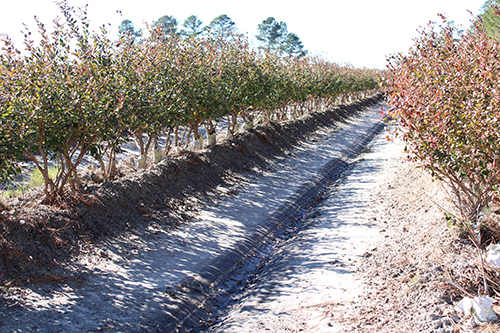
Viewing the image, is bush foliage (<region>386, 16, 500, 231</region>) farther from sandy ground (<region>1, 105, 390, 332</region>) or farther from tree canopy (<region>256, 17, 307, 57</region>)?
tree canopy (<region>256, 17, 307, 57</region>)

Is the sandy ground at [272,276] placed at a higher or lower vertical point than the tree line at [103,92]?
lower

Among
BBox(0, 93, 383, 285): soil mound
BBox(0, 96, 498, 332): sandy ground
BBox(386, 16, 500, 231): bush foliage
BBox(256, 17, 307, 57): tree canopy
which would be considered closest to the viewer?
BBox(0, 96, 498, 332): sandy ground

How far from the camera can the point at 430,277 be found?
15.0ft

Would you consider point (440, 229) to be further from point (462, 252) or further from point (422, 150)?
point (422, 150)

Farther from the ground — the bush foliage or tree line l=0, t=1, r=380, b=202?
tree line l=0, t=1, r=380, b=202

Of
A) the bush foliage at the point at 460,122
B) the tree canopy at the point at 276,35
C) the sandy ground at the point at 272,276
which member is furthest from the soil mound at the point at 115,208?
the tree canopy at the point at 276,35

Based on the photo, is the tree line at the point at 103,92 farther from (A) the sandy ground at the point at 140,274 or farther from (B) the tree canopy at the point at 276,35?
(B) the tree canopy at the point at 276,35

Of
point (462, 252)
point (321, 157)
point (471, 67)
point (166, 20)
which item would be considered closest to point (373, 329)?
point (462, 252)

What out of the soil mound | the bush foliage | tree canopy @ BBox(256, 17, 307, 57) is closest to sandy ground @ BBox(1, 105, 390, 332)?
the soil mound

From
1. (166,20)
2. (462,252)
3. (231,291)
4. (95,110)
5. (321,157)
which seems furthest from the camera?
(166,20)

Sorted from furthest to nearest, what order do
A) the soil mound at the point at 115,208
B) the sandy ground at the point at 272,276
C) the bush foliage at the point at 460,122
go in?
the soil mound at the point at 115,208 < the bush foliage at the point at 460,122 < the sandy ground at the point at 272,276

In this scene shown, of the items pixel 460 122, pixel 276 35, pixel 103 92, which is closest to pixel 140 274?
pixel 103 92

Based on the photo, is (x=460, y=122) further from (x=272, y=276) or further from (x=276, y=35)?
(x=276, y=35)

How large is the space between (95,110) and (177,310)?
10.8ft
